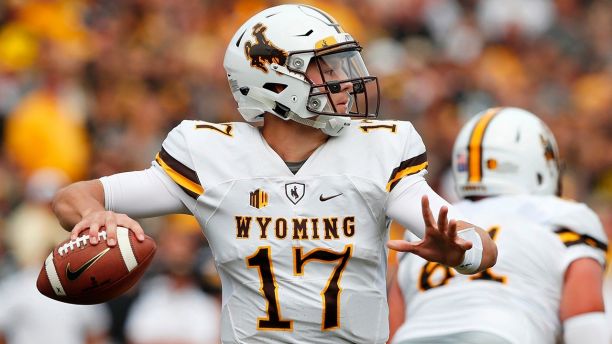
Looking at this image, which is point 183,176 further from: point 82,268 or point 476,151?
point 476,151

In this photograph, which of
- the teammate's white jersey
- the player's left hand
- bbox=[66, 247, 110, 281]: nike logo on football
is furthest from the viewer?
the teammate's white jersey

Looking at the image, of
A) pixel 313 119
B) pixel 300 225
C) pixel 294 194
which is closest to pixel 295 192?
pixel 294 194

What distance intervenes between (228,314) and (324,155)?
644 millimetres

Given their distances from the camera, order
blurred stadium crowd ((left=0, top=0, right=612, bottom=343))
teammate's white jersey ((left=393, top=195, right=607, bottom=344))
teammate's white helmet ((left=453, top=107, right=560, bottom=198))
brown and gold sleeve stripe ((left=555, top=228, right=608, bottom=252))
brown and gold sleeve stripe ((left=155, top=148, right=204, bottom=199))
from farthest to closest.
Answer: blurred stadium crowd ((left=0, top=0, right=612, bottom=343)), teammate's white helmet ((left=453, top=107, right=560, bottom=198)), brown and gold sleeve stripe ((left=555, top=228, right=608, bottom=252)), teammate's white jersey ((left=393, top=195, right=607, bottom=344)), brown and gold sleeve stripe ((left=155, top=148, right=204, bottom=199))

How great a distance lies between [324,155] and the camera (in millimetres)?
4336

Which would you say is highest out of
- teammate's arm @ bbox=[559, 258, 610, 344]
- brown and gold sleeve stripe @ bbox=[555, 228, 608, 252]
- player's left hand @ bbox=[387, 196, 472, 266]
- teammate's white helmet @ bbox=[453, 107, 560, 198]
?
player's left hand @ bbox=[387, 196, 472, 266]

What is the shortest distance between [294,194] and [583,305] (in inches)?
57.9

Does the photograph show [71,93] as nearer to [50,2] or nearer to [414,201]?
[50,2]

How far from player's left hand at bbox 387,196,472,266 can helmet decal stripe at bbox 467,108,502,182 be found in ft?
5.45

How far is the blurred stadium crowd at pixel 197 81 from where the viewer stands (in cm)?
961

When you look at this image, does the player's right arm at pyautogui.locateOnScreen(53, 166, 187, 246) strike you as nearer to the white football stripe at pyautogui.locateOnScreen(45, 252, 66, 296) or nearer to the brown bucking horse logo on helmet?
the white football stripe at pyautogui.locateOnScreen(45, 252, 66, 296)

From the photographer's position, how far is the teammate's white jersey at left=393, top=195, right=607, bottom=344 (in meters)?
4.99

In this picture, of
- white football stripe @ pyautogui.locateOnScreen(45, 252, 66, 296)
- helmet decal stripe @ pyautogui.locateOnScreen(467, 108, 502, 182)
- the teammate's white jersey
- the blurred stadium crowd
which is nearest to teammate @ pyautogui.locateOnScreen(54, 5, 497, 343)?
white football stripe @ pyautogui.locateOnScreen(45, 252, 66, 296)

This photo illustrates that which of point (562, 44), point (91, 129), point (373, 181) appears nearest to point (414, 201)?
point (373, 181)
